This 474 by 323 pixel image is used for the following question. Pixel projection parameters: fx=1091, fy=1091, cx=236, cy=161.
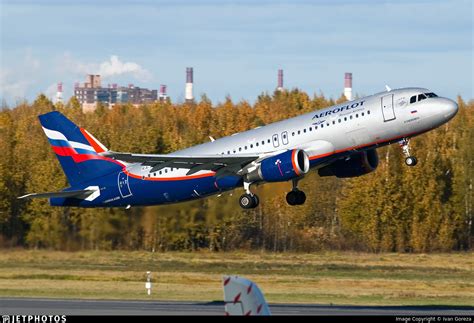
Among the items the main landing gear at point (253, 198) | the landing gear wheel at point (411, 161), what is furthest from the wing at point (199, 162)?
the landing gear wheel at point (411, 161)

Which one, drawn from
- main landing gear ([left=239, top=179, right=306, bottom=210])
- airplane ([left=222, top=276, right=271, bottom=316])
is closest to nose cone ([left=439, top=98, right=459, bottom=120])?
main landing gear ([left=239, top=179, right=306, bottom=210])

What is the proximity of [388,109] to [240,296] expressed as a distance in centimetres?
2628

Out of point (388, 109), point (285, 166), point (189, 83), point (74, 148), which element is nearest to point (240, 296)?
point (388, 109)

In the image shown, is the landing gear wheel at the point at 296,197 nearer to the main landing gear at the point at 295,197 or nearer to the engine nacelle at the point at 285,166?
the main landing gear at the point at 295,197

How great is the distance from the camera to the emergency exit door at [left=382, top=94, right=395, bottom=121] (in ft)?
146

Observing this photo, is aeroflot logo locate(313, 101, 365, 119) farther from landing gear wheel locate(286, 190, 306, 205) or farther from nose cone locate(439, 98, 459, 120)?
landing gear wheel locate(286, 190, 306, 205)

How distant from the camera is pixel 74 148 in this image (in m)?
54.7

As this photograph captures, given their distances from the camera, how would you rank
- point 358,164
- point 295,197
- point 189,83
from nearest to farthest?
point 358,164, point 295,197, point 189,83

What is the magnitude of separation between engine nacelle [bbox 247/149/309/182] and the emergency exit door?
383 centimetres

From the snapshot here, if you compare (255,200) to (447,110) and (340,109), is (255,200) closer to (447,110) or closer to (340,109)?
(340,109)

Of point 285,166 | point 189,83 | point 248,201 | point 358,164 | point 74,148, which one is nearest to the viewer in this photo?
point 285,166

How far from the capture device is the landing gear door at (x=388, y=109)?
44.6 meters

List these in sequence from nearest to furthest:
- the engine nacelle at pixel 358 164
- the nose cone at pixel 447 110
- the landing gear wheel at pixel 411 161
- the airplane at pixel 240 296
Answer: the airplane at pixel 240 296, the nose cone at pixel 447 110, the landing gear wheel at pixel 411 161, the engine nacelle at pixel 358 164

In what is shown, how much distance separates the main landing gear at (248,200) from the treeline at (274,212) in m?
2.75
